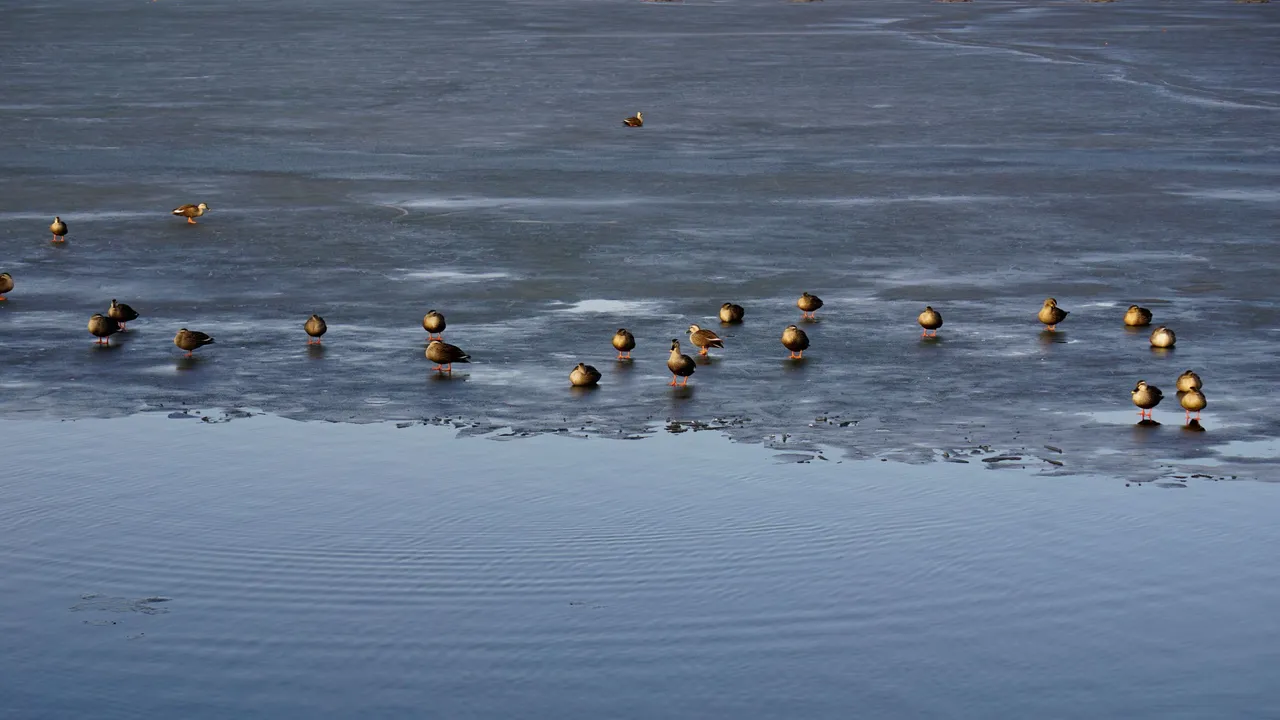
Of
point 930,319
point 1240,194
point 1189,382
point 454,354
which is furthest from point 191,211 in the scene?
point 1240,194

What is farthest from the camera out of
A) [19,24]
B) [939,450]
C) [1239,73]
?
[19,24]

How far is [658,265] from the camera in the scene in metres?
26.4

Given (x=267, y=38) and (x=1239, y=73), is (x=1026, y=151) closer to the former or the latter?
(x=1239, y=73)

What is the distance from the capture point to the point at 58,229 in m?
28.4

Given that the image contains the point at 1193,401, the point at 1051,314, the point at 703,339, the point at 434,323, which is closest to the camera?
the point at 1193,401

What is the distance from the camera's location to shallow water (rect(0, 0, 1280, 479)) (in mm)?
18891

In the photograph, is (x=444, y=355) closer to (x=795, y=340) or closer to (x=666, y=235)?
(x=795, y=340)

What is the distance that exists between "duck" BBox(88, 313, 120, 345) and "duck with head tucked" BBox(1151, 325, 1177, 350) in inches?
472

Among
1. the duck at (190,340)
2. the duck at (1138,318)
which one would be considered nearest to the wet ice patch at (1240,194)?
the duck at (1138,318)

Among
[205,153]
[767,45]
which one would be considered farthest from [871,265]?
[767,45]

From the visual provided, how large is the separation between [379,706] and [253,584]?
8.05 feet

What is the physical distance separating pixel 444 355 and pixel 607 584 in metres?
6.98

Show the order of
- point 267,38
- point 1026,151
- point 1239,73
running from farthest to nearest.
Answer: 1. point 267,38
2. point 1239,73
3. point 1026,151

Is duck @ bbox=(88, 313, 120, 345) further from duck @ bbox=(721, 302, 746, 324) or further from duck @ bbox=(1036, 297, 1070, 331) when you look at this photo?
duck @ bbox=(1036, 297, 1070, 331)
